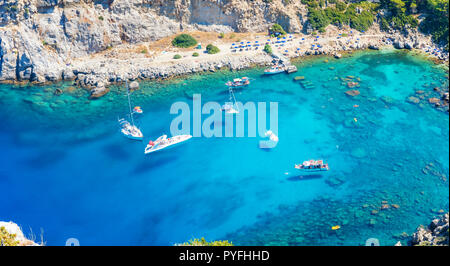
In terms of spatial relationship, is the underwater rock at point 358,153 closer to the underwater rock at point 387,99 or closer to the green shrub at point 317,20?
the underwater rock at point 387,99

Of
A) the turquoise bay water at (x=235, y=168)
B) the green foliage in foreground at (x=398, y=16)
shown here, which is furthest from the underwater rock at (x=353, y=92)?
the green foliage in foreground at (x=398, y=16)

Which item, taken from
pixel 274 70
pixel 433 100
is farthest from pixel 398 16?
pixel 274 70

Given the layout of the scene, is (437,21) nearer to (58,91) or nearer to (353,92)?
(353,92)

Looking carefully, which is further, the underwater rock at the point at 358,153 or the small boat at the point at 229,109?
the small boat at the point at 229,109

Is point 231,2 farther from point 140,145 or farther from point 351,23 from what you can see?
point 140,145

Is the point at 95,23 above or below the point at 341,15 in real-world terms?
below

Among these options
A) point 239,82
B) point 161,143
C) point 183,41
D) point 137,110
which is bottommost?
point 161,143
